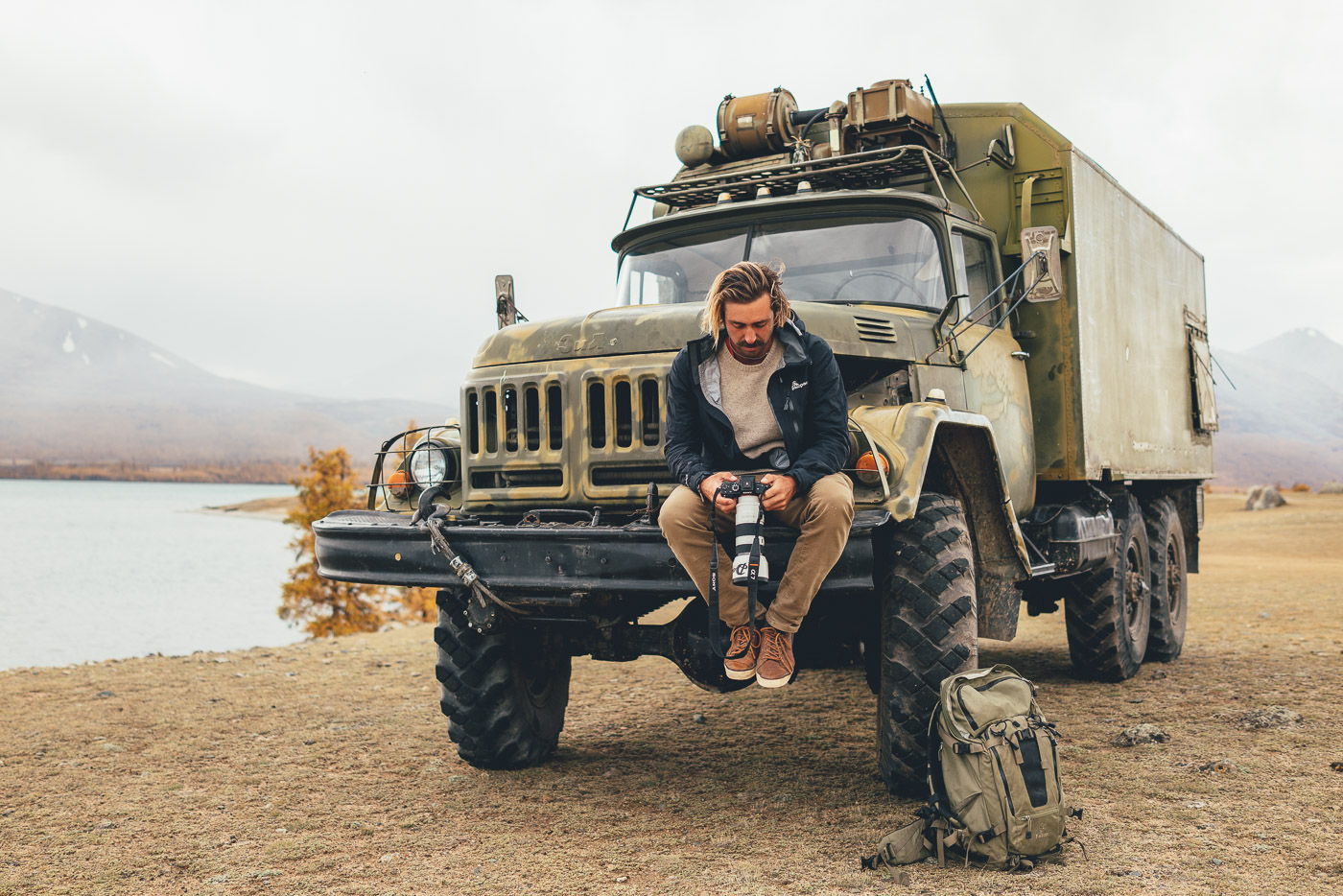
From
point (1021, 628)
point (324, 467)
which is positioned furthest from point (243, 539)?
point (1021, 628)

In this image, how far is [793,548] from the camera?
4.10m

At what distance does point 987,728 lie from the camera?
4.07 meters

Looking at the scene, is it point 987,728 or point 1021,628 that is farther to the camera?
point 1021,628

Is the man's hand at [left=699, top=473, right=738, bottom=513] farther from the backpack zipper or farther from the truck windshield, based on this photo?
the truck windshield

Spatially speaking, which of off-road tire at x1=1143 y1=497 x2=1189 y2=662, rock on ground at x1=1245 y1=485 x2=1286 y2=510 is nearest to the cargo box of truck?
off-road tire at x1=1143 y1=497 x2=1189 y2=662

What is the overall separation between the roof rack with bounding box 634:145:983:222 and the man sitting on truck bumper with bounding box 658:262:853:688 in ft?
7.12

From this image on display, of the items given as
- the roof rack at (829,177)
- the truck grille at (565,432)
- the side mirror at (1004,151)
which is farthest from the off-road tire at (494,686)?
the side mirror at (1004,151)

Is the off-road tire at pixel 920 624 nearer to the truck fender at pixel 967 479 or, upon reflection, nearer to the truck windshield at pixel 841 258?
the truck fender at pixel 967 479

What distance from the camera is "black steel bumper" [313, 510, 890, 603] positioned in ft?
13.6

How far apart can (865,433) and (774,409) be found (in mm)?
413

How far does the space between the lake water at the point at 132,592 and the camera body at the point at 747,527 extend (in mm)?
14741

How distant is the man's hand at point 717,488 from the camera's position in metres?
4.02

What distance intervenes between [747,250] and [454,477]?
1.99m

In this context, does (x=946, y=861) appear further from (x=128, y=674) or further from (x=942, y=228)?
(x=128, y=674)
